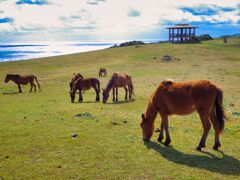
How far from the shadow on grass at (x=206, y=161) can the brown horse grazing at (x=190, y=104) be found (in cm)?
67

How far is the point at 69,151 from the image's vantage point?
1020cm

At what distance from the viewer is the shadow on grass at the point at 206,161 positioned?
28.2 ft

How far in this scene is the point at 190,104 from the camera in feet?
33.1

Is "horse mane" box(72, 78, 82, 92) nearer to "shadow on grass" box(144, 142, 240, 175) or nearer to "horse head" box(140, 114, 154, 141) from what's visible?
"horse head" box(140, 114, 154, 141)

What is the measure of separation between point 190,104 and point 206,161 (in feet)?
6.28

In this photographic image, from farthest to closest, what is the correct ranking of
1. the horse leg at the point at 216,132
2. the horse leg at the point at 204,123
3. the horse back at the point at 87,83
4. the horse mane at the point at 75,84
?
the horse back at the point at 87,83, the horse mane at the point at 75,84, the horse leg at the point at 216,132, the horse leg at the point at 204,123

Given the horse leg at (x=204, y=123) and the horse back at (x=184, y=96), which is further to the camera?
the horse leg at (x=204, y=123)

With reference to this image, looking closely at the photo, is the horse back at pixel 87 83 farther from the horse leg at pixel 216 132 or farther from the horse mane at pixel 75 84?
the horse leg at pixel 216 132

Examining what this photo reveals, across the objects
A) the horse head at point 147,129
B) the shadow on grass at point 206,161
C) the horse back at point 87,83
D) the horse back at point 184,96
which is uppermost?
the horse back at point 184,96

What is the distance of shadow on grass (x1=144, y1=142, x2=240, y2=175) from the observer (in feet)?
28.2

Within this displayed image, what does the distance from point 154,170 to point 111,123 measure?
556cm

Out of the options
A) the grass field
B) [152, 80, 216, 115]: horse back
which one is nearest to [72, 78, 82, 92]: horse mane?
the grass field

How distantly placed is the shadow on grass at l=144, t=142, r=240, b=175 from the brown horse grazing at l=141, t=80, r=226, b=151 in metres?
0.67

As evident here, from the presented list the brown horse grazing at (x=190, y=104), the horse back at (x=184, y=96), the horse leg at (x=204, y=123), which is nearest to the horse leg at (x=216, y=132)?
the brown horse grazing at (x=190, y=104)
